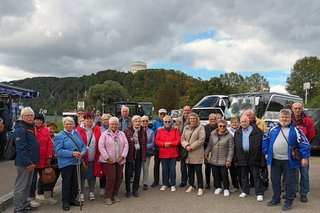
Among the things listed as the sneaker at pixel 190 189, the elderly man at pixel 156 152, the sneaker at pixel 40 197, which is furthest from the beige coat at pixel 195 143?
the sneaker at pixel 40 197

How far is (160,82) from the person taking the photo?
365ft

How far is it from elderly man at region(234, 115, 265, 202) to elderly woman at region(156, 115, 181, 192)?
1420 millimetres

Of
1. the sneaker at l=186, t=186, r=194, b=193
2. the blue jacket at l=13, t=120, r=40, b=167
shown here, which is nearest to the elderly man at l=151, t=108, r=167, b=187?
the sneaker at l=186, t=186, r=194, b=193

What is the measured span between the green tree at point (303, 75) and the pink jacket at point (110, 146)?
55031 millimetres

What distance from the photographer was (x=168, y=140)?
799 centimetres

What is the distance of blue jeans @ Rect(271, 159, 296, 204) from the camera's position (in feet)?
21.3

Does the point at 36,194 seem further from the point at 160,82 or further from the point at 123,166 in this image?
the point at 160,82

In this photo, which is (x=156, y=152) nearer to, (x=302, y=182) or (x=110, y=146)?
(x=110, y=146)

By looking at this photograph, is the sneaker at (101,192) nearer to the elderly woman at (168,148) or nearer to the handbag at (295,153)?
the elderly woman at (168,148)

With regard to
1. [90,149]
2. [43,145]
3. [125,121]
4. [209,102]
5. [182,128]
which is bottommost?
[90,149]

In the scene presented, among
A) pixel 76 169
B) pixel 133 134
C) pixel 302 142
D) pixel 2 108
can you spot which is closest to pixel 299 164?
pixel 302 142

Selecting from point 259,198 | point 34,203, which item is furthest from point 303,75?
point 34,203

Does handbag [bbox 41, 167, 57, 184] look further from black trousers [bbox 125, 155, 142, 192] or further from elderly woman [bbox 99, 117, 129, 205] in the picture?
black trousers [bbox 125, 155, 142, 192]

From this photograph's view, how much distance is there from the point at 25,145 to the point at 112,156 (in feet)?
5.70
